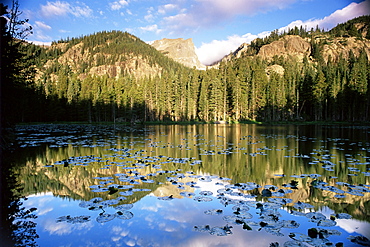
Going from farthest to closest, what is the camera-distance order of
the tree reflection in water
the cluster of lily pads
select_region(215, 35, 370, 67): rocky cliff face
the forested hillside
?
select_region(215, 35, 370, 67): rocky cliff face, the forested hillside, the cluster of lily pads, the tree reflection in water

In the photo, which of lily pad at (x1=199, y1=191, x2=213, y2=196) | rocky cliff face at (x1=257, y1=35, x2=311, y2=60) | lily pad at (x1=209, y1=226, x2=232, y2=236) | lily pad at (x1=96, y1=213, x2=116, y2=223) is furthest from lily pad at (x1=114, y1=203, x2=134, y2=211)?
rocky cliff face at (x1=257, y1=35, x2=311, y2=60)

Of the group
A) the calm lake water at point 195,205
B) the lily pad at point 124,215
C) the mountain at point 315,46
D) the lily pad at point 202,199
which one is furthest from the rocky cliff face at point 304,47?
the lily pad at point 124,215

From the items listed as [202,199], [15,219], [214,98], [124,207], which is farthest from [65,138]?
[214,98]

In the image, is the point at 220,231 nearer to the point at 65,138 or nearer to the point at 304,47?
the point at 65,138

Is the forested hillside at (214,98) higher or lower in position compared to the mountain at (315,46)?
lower

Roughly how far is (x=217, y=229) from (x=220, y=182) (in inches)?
120

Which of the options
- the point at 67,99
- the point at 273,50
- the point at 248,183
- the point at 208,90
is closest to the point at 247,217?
the point at 248,183

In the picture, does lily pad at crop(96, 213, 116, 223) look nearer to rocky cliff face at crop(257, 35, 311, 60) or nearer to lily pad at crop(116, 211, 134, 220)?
lily pad at crop(116, 211, 134, 220)

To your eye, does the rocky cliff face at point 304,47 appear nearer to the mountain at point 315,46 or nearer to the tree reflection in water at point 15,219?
the mountain at point 315,46

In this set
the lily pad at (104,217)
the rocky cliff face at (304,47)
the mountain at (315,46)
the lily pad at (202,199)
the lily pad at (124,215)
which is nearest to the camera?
the lily pad at (104,217)

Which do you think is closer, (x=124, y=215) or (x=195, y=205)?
(x=124, y=215)

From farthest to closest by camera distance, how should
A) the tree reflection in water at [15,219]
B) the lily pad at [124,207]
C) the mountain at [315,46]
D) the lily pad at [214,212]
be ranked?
1. the mountain at [315,46]
2. the lily pad at [124,207]
3. the lily pad at [214,212]
4. the tree reflection in water at [15,219]

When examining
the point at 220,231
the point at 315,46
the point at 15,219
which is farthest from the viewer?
the point at 315,46

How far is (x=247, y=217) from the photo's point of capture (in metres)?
4.41
